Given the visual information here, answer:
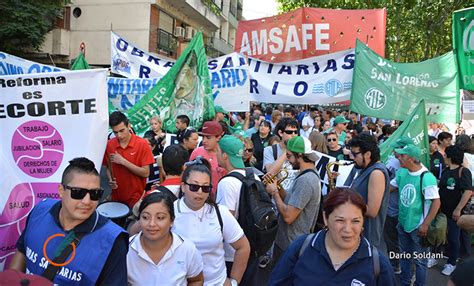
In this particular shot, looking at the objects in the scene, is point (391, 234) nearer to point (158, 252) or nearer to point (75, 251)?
point (158, 252)

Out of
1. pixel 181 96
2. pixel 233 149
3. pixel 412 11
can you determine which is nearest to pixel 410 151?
pixel 233 149

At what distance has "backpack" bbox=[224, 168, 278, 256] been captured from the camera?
3.23 metres

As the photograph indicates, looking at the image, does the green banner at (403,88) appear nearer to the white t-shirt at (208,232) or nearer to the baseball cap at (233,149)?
the baseball cap at (233,149)

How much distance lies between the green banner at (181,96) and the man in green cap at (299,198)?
285 centimetres

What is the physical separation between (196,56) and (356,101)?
2.59 metres

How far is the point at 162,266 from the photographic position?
2.35 m

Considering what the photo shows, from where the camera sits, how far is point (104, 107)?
3.22 metres

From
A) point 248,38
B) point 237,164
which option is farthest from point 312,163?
point 248,38

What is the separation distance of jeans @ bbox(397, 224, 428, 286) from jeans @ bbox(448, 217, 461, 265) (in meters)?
1.03

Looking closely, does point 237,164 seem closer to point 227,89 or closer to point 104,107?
point 104,107

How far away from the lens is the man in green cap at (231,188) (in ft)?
10.6

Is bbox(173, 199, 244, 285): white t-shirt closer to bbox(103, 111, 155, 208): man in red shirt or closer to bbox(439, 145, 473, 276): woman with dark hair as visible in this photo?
bbox(103, 111, 155, 208): man in red shirt

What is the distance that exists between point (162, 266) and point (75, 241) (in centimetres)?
49

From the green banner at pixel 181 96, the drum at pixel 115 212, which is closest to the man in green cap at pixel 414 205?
the drum at pixel 115 212
